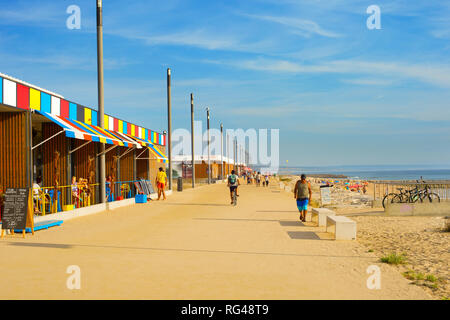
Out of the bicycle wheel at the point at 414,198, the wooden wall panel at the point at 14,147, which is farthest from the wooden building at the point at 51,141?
Result: the bicycle wheel at the point at 414,198

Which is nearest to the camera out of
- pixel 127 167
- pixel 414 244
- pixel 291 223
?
pixel 414 244

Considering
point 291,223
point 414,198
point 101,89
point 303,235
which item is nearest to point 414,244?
point 303,235

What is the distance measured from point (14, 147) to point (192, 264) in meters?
8.13

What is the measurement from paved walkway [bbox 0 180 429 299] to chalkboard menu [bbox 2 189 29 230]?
36cm

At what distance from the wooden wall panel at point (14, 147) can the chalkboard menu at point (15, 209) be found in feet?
7.35

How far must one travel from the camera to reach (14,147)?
1316cm

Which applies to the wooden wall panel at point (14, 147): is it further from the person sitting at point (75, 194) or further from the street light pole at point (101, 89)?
the street light pole at point (101, 89)

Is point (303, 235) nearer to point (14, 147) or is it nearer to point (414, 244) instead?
point (414, 244)

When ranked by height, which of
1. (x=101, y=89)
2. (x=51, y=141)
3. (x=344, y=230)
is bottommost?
(x=344, y=230)

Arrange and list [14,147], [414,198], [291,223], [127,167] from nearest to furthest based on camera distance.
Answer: [14,147] → [291,223] → [414,198] → [127,167]

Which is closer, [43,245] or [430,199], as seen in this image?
[43,245]

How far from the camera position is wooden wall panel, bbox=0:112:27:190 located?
13.1 metres

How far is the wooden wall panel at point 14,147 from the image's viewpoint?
13117 mm
